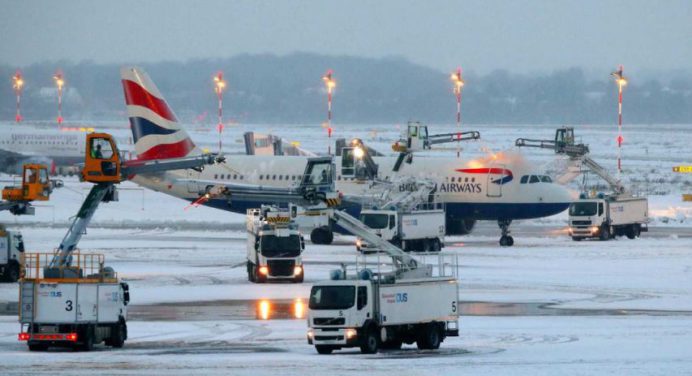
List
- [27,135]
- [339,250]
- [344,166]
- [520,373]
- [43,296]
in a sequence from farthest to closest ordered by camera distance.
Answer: [27,135]
[344,166]
[339,250]
[43,296]
[520,373]

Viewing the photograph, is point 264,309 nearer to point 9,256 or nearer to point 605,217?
point 9,256

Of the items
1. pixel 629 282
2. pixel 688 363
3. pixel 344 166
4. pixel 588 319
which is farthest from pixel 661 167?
pixel 688 363

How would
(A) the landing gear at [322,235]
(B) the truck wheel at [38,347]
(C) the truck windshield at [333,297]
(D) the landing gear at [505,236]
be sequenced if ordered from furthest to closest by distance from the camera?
1. (A) the landing gear at [322,235]
2. (D) the landing gear at [505,236]
3. (B) the truck wheel at [38,347]
4. (C) the truck windshield at [333,297]

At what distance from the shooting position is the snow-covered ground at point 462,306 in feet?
100

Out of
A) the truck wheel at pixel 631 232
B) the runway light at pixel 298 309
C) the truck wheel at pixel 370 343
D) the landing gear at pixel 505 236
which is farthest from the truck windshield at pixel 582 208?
the truck wheel at pixel 370 343

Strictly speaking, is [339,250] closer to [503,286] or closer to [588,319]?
[503,286]

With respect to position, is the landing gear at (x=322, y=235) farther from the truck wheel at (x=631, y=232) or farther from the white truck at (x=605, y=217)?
the truck wheel at (x=631, y=232)

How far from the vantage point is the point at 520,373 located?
29.0m

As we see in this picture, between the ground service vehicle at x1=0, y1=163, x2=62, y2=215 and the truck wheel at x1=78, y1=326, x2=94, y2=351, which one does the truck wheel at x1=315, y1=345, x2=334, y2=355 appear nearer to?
the truck wheel at x1=78, y1=326, x2=94, y2=351

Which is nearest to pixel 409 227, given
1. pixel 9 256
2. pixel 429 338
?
pixel 9 256

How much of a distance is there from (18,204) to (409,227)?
69.9 feet

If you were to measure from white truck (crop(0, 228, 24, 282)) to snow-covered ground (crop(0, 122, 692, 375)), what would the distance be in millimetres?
1605

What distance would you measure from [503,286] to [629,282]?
5.04m

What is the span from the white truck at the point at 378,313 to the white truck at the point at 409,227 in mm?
29083
